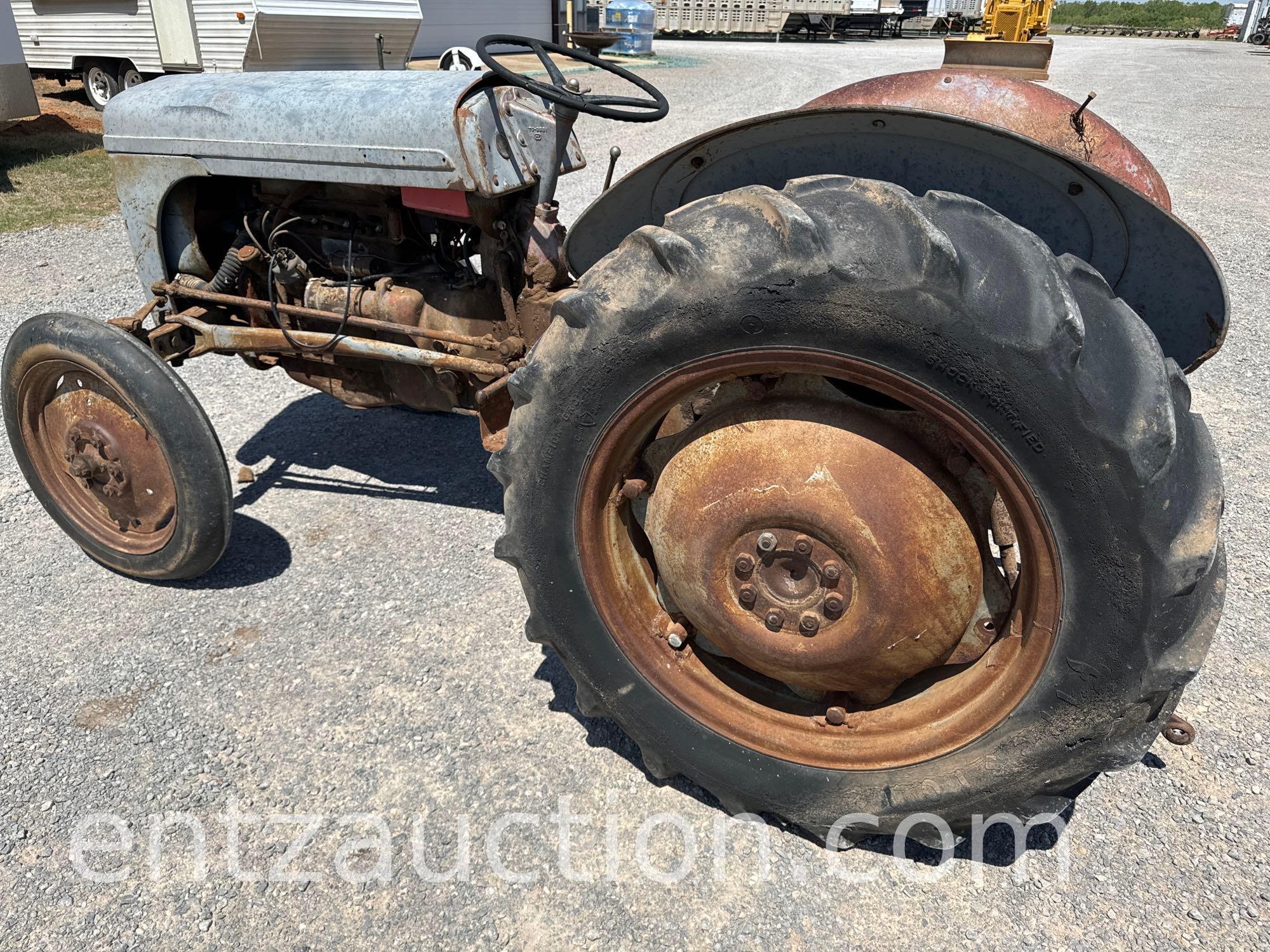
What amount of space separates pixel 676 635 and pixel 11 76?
9.67 meters

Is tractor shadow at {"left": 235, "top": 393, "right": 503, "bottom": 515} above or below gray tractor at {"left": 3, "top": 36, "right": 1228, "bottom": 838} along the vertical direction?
below

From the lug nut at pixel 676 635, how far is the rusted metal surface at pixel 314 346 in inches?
38.1

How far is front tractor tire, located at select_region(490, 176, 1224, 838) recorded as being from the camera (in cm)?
138

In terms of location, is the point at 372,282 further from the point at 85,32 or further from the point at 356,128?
the point at 85,32

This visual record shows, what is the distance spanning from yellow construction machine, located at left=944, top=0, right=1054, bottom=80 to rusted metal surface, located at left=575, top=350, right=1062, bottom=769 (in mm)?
1418

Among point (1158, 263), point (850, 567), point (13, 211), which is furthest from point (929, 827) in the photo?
point (13, 211)

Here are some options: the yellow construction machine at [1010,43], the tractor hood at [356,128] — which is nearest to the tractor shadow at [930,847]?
the tractor hood at [356,128]

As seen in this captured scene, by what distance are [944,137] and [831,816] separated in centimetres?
141

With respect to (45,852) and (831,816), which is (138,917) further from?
(831,816)

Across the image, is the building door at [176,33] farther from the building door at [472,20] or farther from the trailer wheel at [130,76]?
the building door at [472,20]

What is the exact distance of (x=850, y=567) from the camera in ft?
5.44

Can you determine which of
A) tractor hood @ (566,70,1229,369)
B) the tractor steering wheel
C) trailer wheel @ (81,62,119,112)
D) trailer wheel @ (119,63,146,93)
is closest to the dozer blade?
the tractor steering wheel

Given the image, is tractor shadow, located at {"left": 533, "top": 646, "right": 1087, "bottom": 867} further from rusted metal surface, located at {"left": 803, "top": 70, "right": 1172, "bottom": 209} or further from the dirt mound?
the dirt mound

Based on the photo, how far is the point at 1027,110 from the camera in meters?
2.12
